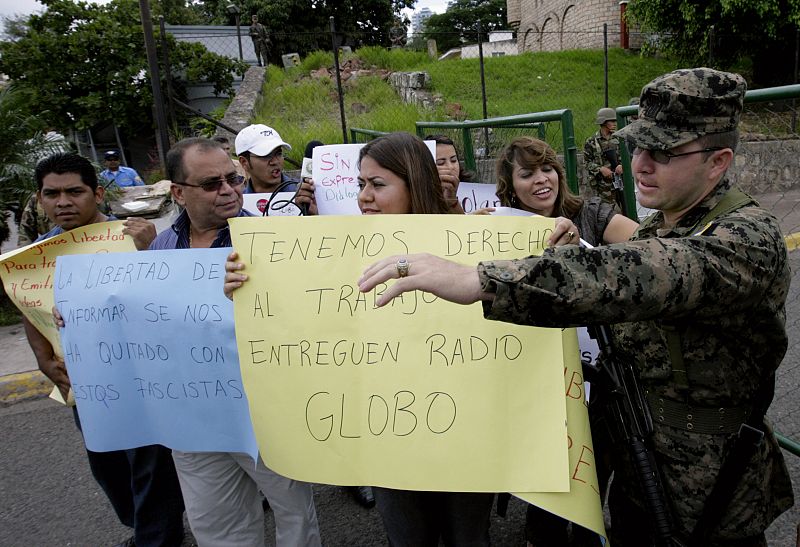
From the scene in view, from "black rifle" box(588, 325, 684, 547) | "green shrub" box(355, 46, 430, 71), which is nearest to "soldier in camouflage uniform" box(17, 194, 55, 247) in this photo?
"black rifle" box(588, 325, 684, 547)

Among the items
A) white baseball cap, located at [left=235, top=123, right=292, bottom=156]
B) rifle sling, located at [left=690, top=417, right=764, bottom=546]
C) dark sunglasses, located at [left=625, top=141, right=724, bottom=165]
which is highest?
white baseball cap, located at [left=235, top=123, right=292, bottom=156]

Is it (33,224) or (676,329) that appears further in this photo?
(33,224)

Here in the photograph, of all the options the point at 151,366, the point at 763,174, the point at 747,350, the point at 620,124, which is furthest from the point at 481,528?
the point at 763,174

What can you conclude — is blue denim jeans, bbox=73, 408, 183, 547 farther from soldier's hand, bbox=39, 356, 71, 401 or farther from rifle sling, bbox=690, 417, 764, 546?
rifle sling, bbox=690, 417, 764, 546

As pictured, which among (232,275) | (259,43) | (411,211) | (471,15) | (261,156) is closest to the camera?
(232,275)

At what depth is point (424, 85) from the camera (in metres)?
13.3

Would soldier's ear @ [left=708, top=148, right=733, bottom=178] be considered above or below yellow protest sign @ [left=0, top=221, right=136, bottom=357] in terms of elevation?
above

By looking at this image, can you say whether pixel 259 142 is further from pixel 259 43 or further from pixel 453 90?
pixel 259 43

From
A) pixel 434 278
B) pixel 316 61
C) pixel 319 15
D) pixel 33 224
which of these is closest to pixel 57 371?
pixel 33 224

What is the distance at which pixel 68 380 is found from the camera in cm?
240

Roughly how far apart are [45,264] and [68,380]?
1.64 ft

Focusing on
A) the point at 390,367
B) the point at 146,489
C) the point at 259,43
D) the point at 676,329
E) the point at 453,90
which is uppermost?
the point at 259,43

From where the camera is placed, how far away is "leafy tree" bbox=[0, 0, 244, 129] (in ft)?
47.5

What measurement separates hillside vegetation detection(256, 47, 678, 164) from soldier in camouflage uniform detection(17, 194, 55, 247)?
16.7 ft
